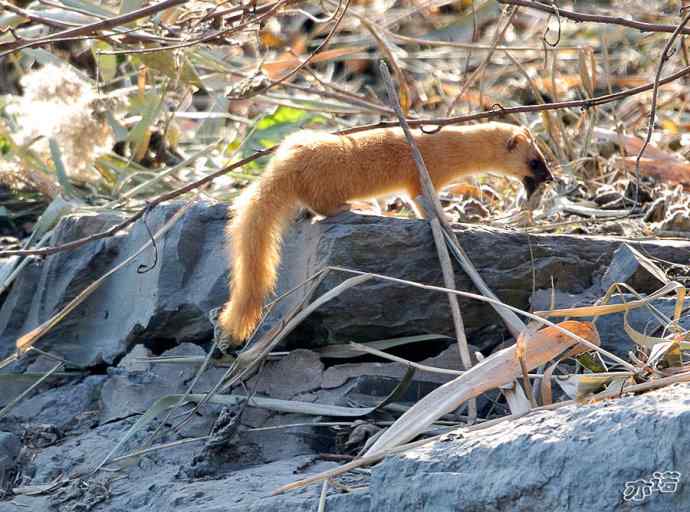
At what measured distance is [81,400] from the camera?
3301 millimetres

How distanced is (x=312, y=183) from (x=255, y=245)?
343 millimetres

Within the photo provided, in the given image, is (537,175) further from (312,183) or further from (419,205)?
(312,183)

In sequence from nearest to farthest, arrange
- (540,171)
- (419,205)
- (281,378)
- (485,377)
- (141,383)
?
(485,377) → (281,378) → (141,383) → (419,205) → (540,171)

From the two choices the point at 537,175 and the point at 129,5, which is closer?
the point at 129,5

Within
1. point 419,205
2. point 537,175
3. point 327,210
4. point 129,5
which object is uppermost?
point 129,5

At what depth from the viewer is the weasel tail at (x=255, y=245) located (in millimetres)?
3002

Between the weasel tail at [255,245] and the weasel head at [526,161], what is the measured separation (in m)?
1.31

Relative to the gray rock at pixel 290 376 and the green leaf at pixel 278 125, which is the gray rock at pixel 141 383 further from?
the green leaf at pixel 278 125

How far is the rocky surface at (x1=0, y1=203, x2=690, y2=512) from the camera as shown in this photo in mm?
2062

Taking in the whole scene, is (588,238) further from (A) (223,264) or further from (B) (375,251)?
(A) (223,264)

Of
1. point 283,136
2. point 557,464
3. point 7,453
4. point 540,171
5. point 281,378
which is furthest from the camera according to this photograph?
point 283,136

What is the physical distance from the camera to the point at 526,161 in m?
4.34

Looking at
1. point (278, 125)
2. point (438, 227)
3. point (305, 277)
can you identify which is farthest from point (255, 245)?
point (278, 125)

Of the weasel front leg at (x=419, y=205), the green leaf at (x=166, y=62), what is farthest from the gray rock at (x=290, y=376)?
the green leaf at (x=166, y=62)
